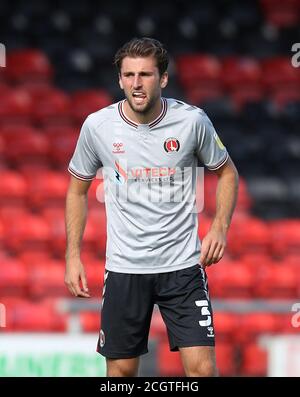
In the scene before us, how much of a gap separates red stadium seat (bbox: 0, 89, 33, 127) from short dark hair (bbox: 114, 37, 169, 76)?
18.7ft

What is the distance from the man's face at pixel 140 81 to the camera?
169 inches

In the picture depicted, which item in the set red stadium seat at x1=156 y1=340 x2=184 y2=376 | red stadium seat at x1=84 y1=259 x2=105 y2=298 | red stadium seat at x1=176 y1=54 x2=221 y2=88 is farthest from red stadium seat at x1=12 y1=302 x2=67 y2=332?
red stadium seat at x1=176 y1=54 x2=221 y2=88

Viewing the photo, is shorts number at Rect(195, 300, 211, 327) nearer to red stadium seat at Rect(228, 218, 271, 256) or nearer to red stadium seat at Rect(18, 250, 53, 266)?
red stadium seat at Rect(18, 250, 53, 266)

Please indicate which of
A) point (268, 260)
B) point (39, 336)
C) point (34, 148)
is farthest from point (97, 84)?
point (39, 336)

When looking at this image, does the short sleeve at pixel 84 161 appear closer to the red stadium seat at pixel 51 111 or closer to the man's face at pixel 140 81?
the man's face at pixel 140 81

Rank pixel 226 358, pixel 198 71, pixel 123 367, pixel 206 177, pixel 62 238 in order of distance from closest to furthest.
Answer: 1. pixel 123 367
2. pixel 226 358
3. pixel 62 238
4. pixel 206 177
5. pixel 198 71

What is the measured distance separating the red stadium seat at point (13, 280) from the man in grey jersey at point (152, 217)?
3766mm

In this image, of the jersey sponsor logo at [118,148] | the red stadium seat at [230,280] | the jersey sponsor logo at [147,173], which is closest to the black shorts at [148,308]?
the jersey sponsor logo at [147,173]

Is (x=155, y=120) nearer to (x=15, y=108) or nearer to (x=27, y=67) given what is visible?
(x=15, y=108)

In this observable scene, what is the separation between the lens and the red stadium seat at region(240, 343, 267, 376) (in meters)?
7.20

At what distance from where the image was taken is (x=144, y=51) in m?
4.31

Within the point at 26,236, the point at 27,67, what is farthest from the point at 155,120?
the point at 27,67

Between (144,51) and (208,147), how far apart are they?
475 millimetres
